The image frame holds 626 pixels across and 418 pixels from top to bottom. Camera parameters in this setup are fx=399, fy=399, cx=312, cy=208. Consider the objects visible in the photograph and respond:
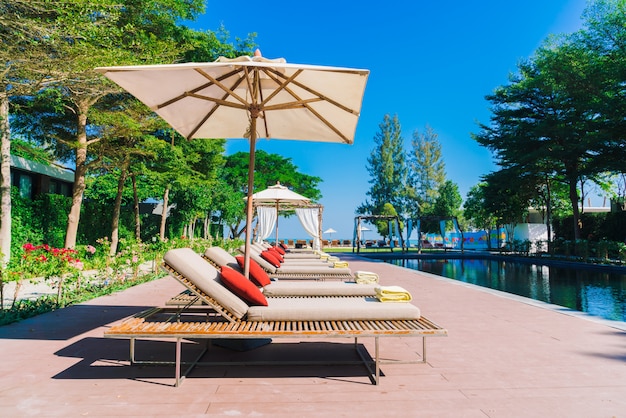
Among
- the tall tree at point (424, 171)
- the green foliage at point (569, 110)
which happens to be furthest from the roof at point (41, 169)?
the tall tree at point (424, 171)

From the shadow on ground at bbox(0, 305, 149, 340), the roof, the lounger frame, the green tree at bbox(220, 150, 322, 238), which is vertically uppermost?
the green tree at bbox(220, 150, 322, 238)

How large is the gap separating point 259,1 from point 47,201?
13.5m

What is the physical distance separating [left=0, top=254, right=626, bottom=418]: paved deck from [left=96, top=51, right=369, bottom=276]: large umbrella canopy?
1.31 meters

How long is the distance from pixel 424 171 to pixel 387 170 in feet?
12.5

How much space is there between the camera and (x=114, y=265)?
7496 millimetres

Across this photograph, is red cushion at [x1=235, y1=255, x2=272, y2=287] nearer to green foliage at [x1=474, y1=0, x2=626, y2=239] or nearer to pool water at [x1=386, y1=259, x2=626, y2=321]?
pool water at [x1=386, y1=259, x2=626, y2=321]

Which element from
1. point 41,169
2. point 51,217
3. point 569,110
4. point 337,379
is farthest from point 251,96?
point 569,110

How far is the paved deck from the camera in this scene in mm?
2432

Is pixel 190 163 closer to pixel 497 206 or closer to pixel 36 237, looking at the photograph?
pixel 36 237

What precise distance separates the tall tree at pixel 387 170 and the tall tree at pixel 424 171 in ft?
2.76

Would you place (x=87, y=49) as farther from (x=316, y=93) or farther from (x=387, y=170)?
(x=387, y=170)

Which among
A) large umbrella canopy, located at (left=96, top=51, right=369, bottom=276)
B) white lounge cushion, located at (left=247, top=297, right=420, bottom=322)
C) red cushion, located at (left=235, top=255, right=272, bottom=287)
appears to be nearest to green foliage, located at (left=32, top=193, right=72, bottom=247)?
large umbrella canopy, located at (left=96, top=51, right=369, bottom=276)

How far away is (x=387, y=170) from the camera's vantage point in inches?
1658

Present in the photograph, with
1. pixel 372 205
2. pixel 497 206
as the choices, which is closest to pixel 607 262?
pixel 497 206
